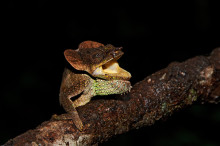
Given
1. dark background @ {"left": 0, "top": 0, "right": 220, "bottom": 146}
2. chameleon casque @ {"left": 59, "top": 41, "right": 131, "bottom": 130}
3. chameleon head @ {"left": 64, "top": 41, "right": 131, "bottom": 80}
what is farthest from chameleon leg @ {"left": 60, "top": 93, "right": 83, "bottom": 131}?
dark background @ {"left": 0, "top": 0, "right": 220, "bottom": 146}

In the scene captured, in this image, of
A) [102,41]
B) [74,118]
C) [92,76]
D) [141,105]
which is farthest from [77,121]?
[102,41]

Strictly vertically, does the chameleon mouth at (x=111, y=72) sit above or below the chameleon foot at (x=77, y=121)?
above

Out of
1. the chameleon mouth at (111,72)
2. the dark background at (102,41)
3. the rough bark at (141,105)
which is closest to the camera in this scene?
the rough bark at (141,105)

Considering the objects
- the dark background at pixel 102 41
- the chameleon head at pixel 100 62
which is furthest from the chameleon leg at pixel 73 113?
the dark background at pixel 102 41

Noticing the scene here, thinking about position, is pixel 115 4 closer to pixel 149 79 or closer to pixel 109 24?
pixel 109 24

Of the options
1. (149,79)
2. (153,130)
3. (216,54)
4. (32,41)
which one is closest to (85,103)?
(149,79)

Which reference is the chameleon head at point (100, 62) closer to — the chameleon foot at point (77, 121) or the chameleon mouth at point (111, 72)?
the chameleon mouth at point (111, 72)

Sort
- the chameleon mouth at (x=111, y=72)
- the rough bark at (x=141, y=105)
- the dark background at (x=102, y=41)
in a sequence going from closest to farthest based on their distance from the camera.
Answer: the rough bark at (x=141, y=105) < the chameleon mouth at (x=111, y=72) < the dark background at (x=102, y=41)
